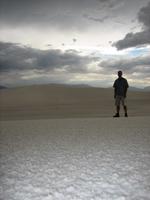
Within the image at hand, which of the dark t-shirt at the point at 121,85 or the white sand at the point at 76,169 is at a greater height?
the dark t-shirt at the point at 121,85

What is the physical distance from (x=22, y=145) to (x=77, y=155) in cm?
169

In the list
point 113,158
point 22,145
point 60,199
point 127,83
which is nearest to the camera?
point 60,199

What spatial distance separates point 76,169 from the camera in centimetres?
461

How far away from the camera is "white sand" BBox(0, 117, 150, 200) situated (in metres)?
3.59

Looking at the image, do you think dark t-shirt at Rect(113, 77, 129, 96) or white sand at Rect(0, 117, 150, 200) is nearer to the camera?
white sand at Rect(0, 117, 150, 200)

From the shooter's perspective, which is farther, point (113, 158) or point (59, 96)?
point (59, 96)

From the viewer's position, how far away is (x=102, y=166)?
15.7ft

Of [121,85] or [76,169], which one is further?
[121,85]

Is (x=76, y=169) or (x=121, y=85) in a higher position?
(x=121, y=85)

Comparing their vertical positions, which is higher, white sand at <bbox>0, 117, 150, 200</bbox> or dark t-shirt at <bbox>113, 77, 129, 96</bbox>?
dark t-shirt at <bbox>113, 77, 129, 96</bbox>

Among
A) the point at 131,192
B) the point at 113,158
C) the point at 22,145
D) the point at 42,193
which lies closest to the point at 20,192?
the point at 42,193

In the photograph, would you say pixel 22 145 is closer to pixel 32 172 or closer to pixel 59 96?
pixel 32 172

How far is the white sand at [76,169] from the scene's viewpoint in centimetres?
359

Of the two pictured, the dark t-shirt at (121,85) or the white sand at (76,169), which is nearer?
the white sand at (76,169)
